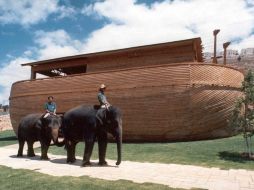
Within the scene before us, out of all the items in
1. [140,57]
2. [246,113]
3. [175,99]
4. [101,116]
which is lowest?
[101,116]

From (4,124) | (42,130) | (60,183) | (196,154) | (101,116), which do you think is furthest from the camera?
(4,124)

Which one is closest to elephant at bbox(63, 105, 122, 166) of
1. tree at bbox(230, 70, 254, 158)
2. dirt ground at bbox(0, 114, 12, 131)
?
tree at bbox(230, 70, 254, 158)

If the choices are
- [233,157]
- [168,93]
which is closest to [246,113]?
[233,157]

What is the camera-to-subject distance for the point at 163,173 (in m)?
8.77

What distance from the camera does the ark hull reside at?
1614 cm

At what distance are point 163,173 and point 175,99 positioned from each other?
7.85 meters

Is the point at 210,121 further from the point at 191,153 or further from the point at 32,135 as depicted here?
the point at 32,135

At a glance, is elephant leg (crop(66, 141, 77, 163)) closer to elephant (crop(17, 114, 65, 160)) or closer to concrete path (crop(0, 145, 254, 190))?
concrete path (crop(0, 145, 254, 190))

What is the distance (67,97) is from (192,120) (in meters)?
7.95

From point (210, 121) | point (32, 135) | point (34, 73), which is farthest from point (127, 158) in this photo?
point (34, 73)

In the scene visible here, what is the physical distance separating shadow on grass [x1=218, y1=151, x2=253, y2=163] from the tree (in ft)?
1.42

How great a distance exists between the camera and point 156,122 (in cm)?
1667

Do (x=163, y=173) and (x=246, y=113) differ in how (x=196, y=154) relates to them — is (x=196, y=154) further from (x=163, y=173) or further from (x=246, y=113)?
(x=163, y=173)

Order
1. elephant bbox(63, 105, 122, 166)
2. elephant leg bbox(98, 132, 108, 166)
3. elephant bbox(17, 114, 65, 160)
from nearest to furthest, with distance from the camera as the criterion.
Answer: elephant bbox(63, 105, 122, 166), elephant leg bbox(98, 132, 108, 166), elephant bbox(17, 114, 65, 160)
